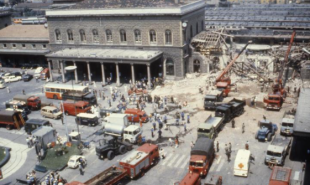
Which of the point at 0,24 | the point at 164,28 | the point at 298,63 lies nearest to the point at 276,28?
the point at 298,63

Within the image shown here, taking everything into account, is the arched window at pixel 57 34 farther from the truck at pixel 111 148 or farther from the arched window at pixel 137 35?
the truck at pixel 111 148

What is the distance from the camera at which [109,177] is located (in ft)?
119

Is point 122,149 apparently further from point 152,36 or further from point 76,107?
point 152,36

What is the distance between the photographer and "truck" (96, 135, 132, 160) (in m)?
42.6

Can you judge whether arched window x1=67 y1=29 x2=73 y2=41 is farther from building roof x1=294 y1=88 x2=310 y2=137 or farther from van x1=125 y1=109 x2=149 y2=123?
building roof x1=294 y1=88 x2=310 y2=137

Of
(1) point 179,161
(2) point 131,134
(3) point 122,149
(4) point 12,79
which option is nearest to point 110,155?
(3) point 122,149

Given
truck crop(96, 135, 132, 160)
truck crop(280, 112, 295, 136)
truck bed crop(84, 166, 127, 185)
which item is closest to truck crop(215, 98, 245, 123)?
truck crop(280, 112, 295, 136)

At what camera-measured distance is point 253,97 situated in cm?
5816

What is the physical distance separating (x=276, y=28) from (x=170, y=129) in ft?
185

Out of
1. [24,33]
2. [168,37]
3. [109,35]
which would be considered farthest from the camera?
[24,33]

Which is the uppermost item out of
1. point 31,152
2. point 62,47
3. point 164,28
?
point 164,28

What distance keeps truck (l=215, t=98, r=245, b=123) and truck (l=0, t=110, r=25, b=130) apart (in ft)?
99.9

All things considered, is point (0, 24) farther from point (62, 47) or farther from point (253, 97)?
point (253, 97)

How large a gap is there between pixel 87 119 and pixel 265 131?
84.6 feet
